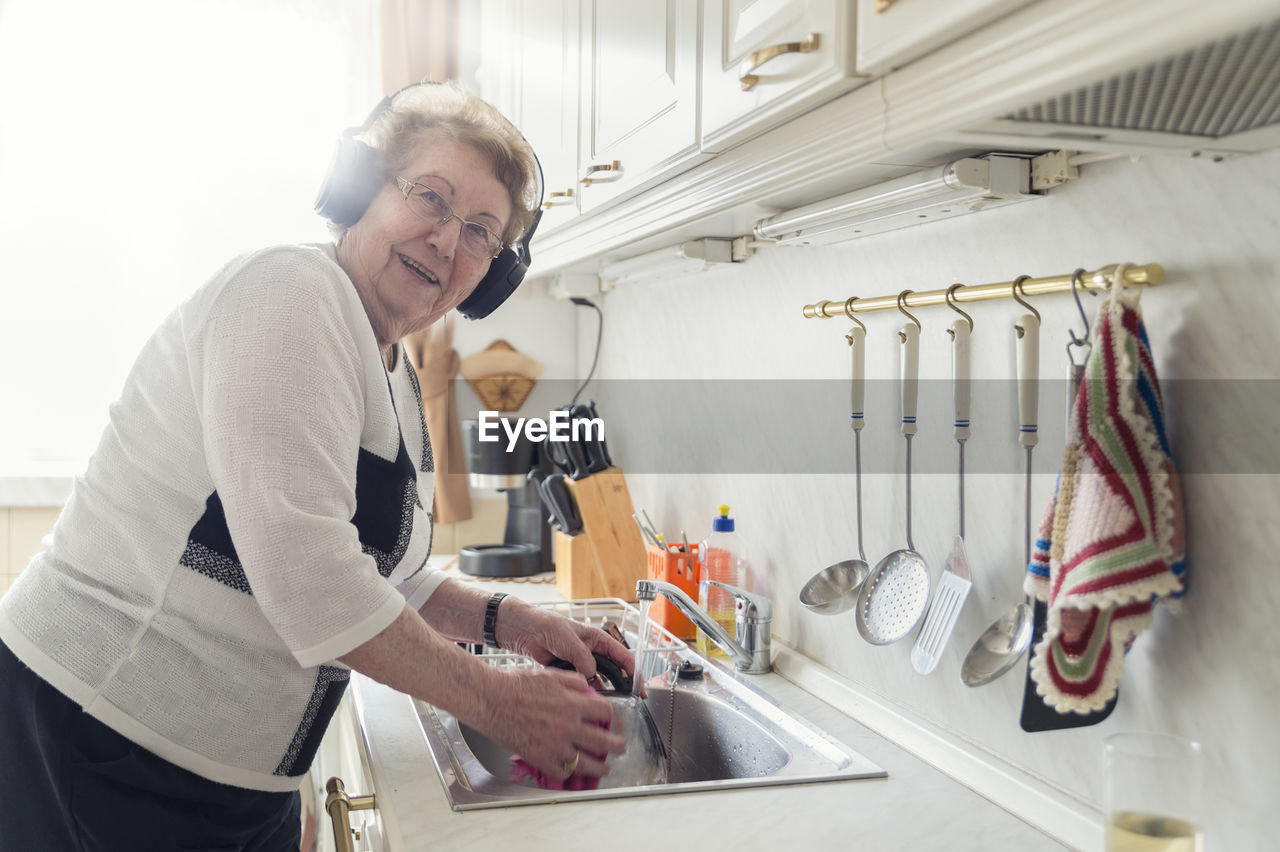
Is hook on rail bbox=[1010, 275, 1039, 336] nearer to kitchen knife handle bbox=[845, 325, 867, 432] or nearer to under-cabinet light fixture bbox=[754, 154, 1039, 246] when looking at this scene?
under-cabinet light fixture bbox=[754, 154, 1039, 246]

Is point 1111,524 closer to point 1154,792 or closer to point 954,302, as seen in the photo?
point 1154,792

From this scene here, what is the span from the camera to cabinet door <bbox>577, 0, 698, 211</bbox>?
1.13 meters

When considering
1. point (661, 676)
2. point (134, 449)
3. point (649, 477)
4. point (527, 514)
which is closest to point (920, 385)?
point (661, 676)

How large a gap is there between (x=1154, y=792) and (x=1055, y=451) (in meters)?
0.39

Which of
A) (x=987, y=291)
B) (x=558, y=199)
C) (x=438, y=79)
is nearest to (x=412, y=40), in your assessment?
(x=438, y=79)

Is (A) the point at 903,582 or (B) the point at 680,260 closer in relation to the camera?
(A) the point at 903,582

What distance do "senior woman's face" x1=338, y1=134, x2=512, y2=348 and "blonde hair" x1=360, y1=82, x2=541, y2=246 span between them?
1cm

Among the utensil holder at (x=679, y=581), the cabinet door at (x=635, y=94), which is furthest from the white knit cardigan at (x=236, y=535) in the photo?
the utensil holder at (x=679, y=581)

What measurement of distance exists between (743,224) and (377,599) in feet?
2.83

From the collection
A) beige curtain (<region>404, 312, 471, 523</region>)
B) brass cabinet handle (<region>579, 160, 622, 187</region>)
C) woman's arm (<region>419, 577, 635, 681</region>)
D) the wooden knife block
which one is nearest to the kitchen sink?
woman's arm (<region>419, 577, 635, 681</region>)

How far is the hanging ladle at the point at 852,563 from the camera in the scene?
4.48 feet

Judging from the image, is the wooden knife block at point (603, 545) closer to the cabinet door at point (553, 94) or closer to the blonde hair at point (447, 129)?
the cabinet door at point (553, 94)

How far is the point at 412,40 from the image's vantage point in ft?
8.38

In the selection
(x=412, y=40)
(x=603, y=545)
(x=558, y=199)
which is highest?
(x=412, y=40)
